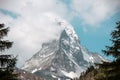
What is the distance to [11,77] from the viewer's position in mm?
22578

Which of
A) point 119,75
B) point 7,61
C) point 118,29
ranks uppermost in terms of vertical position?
point 118,29

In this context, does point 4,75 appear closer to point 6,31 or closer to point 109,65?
point 6,31

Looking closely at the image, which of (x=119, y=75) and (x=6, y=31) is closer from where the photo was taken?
(x=119, y=75)

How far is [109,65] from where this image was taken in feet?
72.2

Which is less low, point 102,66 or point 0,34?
point 0,34

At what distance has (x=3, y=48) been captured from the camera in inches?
882

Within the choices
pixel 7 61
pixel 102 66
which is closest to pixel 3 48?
pixel 7 61

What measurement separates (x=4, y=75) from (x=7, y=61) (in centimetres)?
104

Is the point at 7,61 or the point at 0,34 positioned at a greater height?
the point at 0,34

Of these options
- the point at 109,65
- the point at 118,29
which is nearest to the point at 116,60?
the point at 109,65

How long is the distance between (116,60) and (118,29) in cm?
200

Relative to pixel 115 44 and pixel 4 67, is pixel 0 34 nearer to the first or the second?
pixel 4 67

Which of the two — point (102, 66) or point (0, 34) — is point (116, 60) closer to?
point (102, 66)

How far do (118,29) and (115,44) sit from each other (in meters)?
1.09
